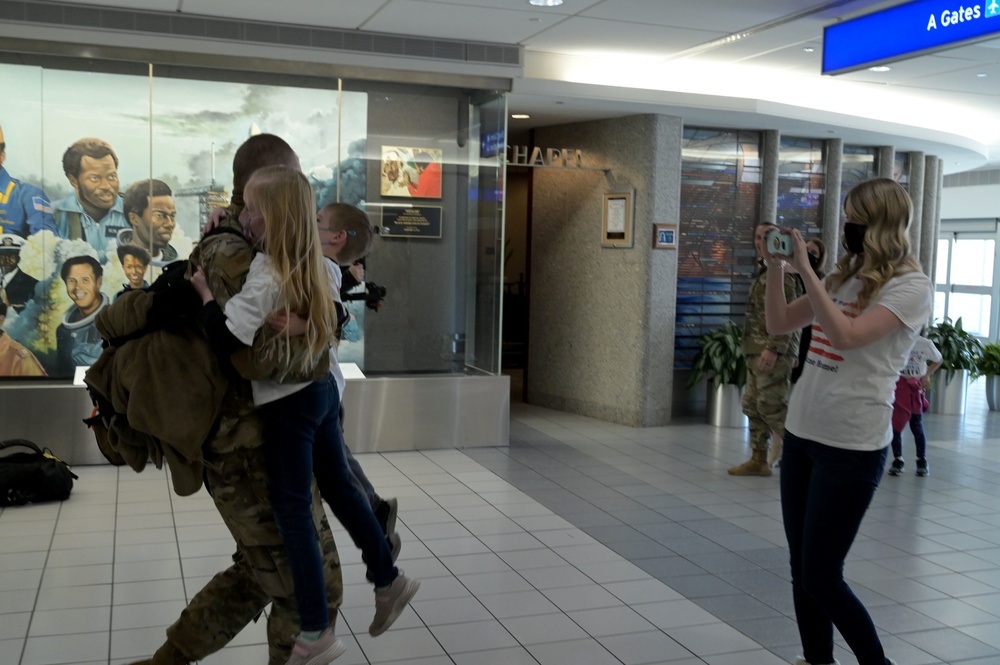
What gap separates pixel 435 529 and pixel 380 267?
8.49 feet

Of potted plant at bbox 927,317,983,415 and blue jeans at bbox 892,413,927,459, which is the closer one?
blue jeans at bbox 892,413,927,459

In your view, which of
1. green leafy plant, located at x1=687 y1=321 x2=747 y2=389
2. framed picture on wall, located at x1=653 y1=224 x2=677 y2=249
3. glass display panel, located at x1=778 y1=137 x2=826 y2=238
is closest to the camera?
framed picture on wall, located at x1=653 y1=224 x2=677 y2=249

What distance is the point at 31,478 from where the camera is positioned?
5160mm

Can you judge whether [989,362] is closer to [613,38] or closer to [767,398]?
[767,398]

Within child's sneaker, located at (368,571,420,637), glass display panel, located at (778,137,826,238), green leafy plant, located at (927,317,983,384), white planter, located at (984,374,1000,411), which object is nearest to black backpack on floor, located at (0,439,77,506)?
child's sneaker, located at (368,571,420,637)

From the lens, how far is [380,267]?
6922 mm

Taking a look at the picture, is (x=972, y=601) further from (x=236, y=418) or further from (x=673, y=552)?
(x=236, y=418)

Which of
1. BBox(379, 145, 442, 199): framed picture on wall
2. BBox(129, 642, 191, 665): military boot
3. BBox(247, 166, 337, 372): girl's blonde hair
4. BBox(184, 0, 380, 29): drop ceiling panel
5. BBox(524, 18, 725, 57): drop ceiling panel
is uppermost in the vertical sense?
BBox(524, 18, 725, 57): drop ceiling panel

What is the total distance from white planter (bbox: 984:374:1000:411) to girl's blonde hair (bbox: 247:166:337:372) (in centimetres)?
946

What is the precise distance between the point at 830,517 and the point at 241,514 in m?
1.67

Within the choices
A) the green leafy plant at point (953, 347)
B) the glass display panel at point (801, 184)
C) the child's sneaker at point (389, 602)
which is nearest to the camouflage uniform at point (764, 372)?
the glass display panel at point (801, 184)

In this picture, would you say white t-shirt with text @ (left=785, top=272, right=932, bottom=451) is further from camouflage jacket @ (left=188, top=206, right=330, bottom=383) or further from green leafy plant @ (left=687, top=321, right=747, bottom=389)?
green leafy plant @ (left=687, top=321, right=747, bottom=389)

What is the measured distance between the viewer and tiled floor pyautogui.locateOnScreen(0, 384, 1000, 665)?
11.3 ft

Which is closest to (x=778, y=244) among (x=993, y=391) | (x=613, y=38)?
(x=613, y=38)
